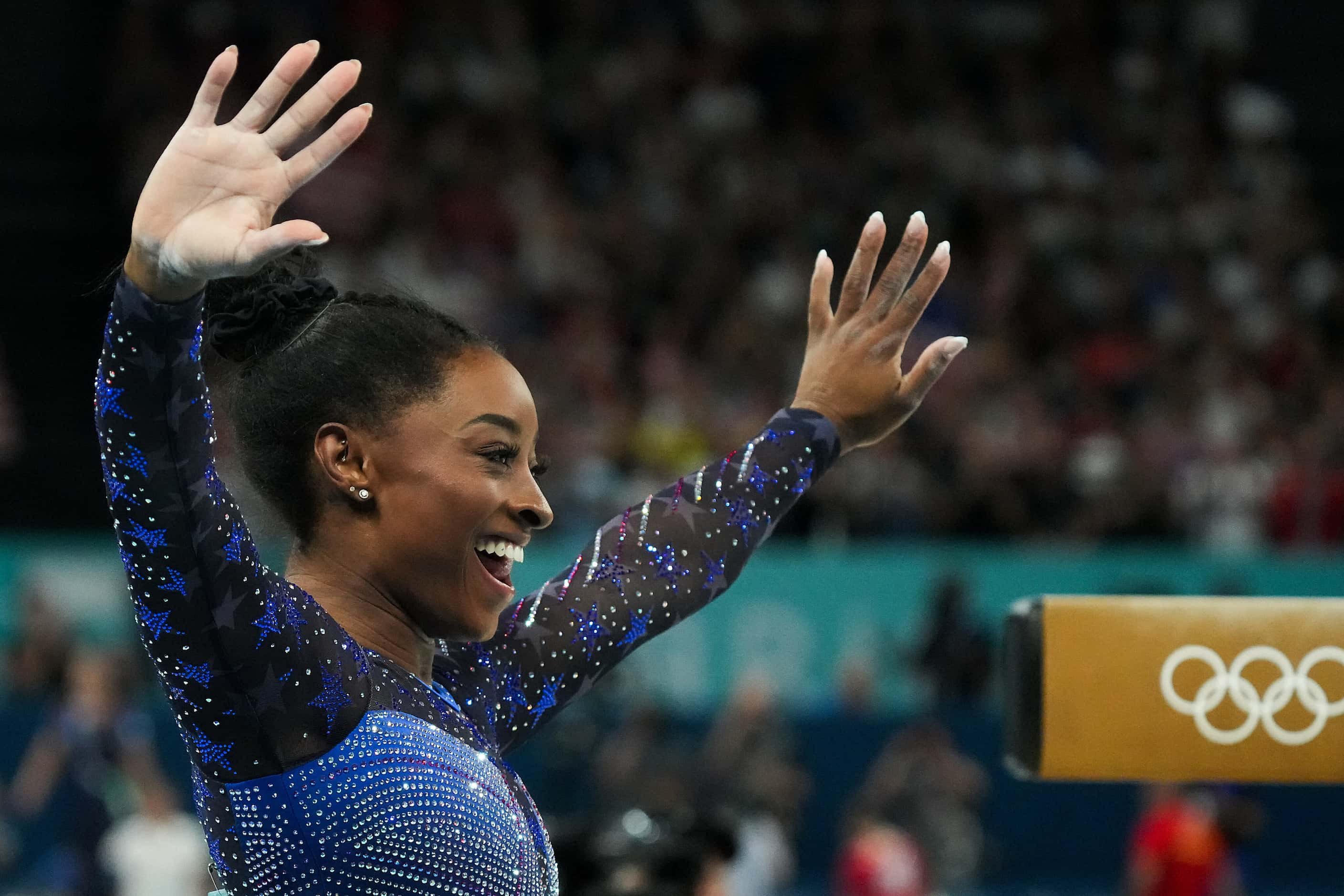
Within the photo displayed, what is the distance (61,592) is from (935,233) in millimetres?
5327

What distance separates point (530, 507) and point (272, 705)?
353 millimetres

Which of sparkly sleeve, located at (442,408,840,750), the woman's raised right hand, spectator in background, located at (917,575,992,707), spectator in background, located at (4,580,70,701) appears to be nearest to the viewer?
the woman's raised right hand

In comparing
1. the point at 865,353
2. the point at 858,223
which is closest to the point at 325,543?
the point at 865,353

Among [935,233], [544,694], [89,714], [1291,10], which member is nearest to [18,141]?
[89,714]

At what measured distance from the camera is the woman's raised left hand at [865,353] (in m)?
2.42

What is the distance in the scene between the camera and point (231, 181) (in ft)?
5.38

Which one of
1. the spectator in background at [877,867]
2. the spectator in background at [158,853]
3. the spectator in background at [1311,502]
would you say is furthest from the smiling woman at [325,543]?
the spectator in background at [1311,502]

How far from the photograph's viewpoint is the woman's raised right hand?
158 cm

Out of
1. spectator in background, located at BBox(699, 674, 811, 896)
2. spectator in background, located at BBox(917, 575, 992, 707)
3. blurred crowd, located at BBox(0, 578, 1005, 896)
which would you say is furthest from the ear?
spectator in background, located at BBox(917, 575, 992, 707)

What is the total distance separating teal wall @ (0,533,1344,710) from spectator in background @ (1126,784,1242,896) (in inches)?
47.8

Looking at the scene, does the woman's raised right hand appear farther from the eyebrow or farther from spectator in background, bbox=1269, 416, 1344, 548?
spectator in background, bbox=1269, 416, 1344, 548

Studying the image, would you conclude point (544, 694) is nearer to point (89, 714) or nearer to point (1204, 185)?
point (89, 714)

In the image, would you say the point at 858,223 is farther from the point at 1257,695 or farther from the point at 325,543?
the point at 325,543

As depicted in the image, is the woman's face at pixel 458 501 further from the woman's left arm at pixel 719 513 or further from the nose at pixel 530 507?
the woman's left arm at pixel 719 513
